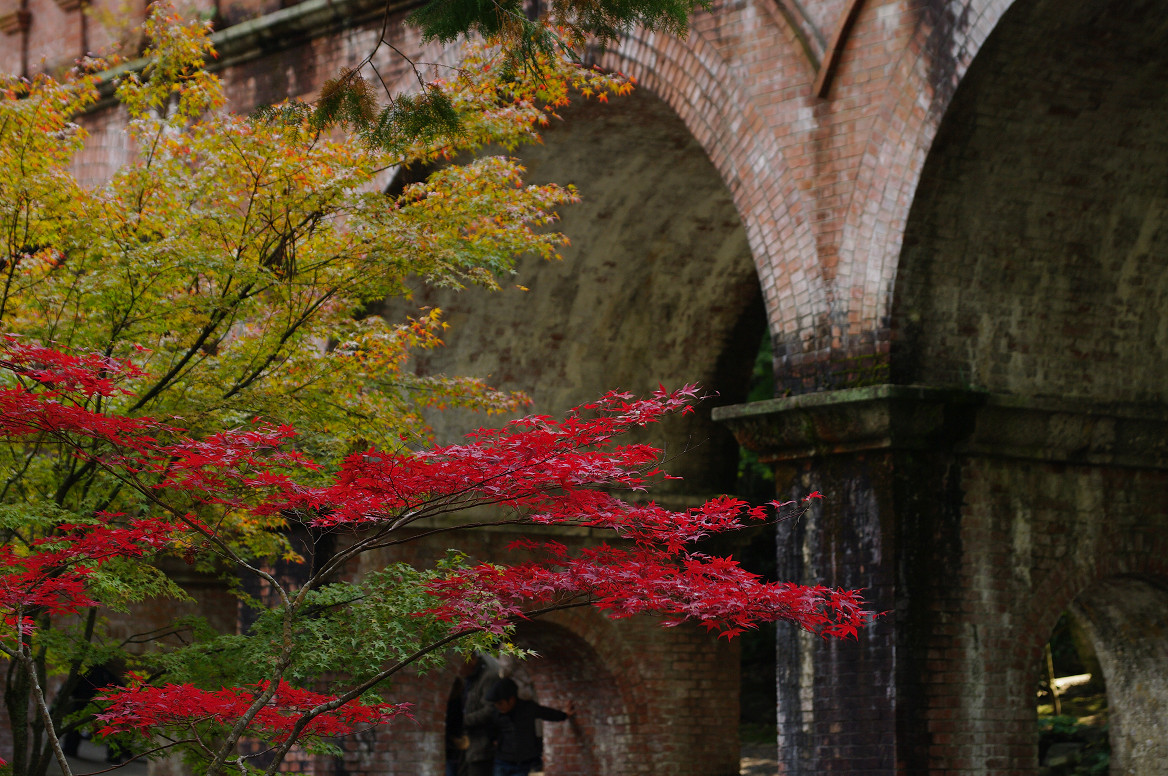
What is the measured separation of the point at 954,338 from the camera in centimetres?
828

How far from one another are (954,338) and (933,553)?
45.7 inches

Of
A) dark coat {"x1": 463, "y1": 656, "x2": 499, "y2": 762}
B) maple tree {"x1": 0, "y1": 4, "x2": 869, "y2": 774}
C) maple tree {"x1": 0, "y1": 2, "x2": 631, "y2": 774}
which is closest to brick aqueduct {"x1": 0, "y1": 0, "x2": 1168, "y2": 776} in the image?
maple tree {"x1": 0, "y1": 4, "x2": 869, "y2": 774}

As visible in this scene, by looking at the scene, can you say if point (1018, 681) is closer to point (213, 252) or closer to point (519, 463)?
point (519, 463)

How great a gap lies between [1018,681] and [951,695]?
20.5 inches

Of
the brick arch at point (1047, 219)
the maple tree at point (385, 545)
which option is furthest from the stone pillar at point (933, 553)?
the maple tree at point (385, 545)

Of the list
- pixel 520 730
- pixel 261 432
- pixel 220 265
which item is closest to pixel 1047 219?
pixel 220 265

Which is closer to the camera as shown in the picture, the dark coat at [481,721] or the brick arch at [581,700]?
the dark coat at [481,721]

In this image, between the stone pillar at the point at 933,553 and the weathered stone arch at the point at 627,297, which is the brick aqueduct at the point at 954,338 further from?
the weathered stone arch at the point at 627,297

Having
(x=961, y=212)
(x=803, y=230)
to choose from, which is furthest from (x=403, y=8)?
(x=961, y=212)

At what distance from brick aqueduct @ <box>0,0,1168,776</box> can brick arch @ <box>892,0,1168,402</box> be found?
1cm

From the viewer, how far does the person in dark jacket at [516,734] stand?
1106 centimetres

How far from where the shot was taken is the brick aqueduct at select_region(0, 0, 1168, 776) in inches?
309

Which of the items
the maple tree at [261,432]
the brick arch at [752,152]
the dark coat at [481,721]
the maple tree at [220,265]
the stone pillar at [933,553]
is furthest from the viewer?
the dark coat at [481,721]

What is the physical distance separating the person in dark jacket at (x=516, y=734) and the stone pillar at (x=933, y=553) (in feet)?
10.4
